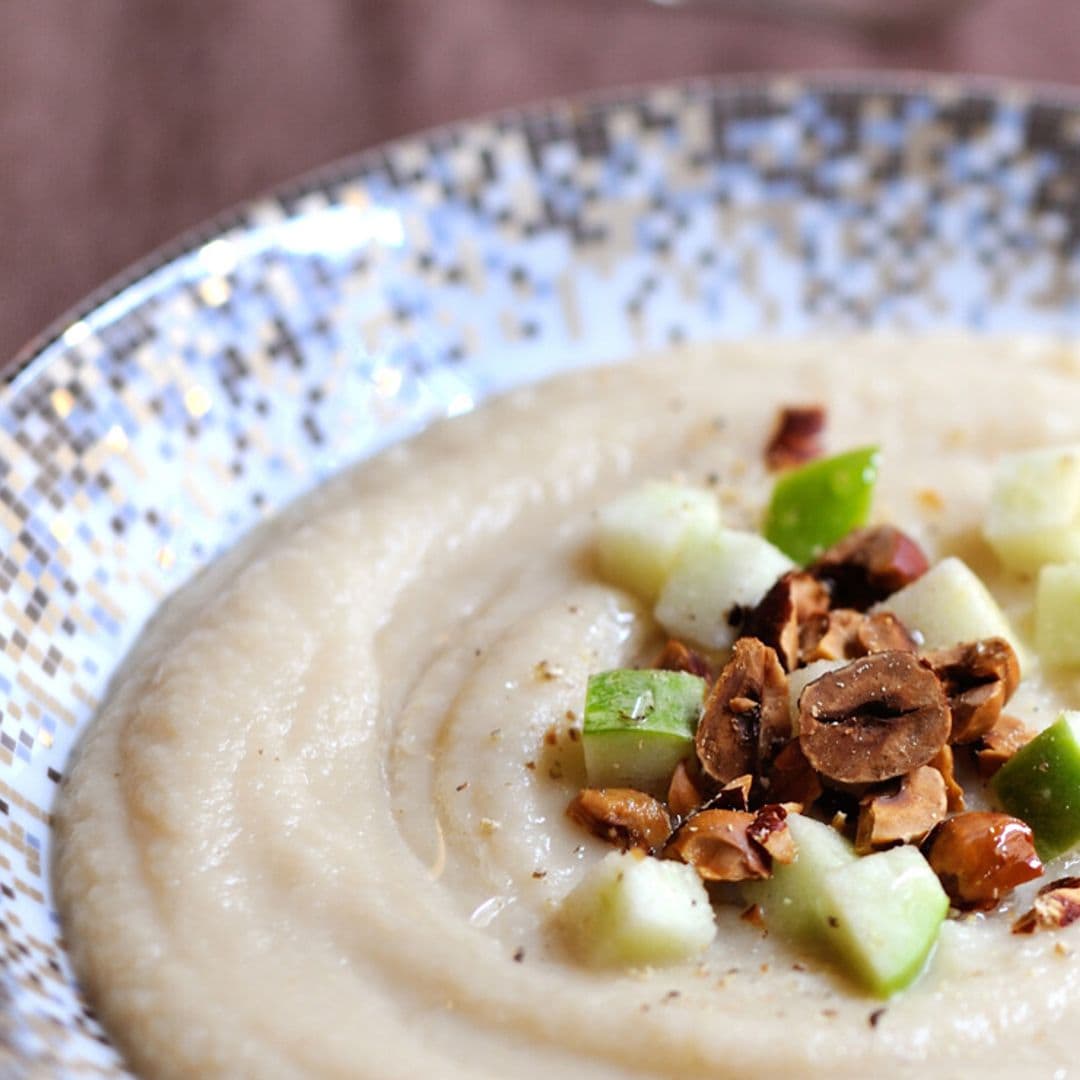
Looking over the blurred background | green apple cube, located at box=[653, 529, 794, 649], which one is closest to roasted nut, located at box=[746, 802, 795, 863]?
green apple cube, located at box=[653, 529, 794, 649]

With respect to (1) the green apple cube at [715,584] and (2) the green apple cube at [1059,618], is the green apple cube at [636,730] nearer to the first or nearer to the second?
(1) the green apple cube at [715,584]

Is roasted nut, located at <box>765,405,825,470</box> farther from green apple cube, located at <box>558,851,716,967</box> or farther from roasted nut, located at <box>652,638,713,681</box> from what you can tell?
green apple cube, located at <box>558,851,716,967</box>

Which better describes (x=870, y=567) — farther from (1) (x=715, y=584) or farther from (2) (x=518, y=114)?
(2) (x=518, y=114)

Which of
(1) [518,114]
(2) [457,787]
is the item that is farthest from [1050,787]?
(1) [518,114]

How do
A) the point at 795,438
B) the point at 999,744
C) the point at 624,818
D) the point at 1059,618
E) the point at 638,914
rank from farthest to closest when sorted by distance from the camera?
the point at 795,438
the point at 1059,618
the point at 999,744
the point at 624,818
the point at 638,914

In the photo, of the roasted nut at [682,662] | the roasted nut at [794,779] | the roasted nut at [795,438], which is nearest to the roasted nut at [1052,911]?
the roasted nut at [794,779]
